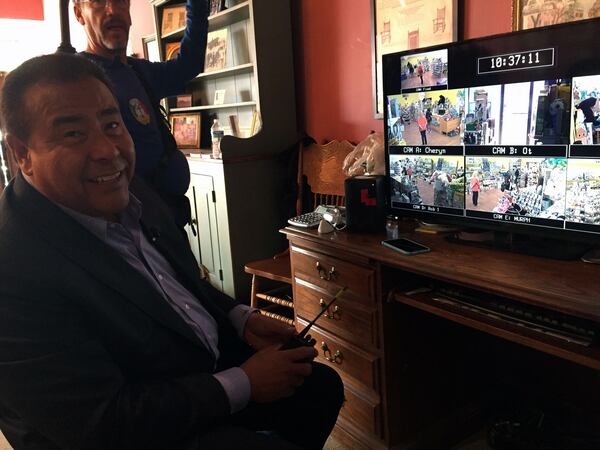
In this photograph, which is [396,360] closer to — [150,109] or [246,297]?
[150,109]

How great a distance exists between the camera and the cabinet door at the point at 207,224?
2834 millimetres

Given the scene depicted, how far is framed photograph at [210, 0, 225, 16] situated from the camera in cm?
289

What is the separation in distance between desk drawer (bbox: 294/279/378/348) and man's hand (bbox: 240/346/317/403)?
1.53ft

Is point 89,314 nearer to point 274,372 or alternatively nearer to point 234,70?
point 274,372

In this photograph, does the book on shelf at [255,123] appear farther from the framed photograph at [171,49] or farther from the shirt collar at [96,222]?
the shirt collar at [96,222]

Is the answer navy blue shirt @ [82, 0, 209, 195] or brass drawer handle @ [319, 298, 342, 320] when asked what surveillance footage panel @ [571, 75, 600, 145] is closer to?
brass drawer handle @ [319, 298, 342, 320]

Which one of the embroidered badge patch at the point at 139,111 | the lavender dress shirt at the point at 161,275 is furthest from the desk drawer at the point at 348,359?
the embroidered badge patch at the point at 139,111

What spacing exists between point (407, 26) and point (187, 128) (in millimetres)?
2086

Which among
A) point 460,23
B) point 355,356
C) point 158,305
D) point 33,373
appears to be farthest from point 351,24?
point 33,373

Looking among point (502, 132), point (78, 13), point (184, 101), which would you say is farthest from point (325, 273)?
point (184, 101)

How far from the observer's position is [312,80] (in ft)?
8.83

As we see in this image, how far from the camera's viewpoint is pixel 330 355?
68.4 inches

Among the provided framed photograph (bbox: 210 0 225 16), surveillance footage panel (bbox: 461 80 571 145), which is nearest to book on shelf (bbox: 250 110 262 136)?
framed photograph (bbox: 210 0 225 16)

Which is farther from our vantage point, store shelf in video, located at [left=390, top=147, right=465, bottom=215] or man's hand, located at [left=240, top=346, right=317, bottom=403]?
store shelf in video, located at [left=390, top=147, right=465, bottom=215]
